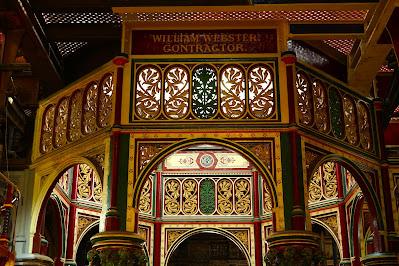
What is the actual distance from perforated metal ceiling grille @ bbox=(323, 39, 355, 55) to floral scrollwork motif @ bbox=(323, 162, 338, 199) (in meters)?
2.38

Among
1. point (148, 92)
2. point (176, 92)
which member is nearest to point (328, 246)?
point (176, 92)

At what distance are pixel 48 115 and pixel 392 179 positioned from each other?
20.8 feet

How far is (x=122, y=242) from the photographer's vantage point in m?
8.51

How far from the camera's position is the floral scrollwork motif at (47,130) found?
10586mm

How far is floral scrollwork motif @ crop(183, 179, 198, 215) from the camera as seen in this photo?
14.0 m

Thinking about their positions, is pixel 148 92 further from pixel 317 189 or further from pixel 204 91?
pixel 317 189

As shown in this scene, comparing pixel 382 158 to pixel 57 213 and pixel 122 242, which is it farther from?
pixel 57 213

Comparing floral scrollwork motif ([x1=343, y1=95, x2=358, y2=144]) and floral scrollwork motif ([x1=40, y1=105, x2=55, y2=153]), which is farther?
floral scrollwork motif ([x1=40, y1=105, x2=55, y2=153])

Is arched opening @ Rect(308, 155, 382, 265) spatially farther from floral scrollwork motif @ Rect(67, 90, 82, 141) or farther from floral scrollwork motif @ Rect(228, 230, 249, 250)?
floral scrollwork motif @ Rect(67, 90, 82, 141)

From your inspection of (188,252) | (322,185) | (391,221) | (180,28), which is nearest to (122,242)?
(180,28)

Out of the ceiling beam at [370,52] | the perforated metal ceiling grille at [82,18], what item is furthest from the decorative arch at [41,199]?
the ceiling beam at [370,52]

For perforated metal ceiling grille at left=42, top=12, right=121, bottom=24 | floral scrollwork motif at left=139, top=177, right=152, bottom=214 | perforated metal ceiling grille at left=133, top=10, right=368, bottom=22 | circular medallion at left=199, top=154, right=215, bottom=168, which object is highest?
perforated metal ceiling grille at left=42, top=12, right=121, bottom=24

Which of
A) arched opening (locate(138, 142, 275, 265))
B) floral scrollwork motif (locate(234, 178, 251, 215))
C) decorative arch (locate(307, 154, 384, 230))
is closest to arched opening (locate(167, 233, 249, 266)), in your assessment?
arched opening (locate(138, 142, 275, 265))

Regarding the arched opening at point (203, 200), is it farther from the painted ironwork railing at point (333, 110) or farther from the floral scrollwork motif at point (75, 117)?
the floral scrollwork motif at point (75, 117)
